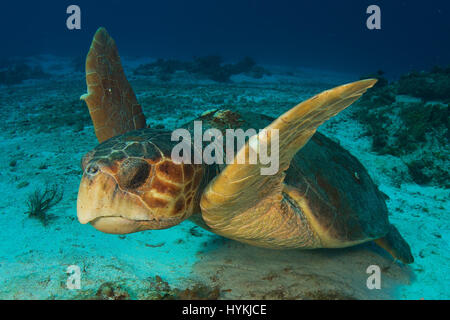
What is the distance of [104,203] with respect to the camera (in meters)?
1.24

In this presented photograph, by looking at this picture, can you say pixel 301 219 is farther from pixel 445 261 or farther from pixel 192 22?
pixel 192 22

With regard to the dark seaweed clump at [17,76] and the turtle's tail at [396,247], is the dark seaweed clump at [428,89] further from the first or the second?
the dark seaweed clump at [17,76]

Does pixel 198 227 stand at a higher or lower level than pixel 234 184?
lower

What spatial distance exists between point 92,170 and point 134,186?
0.21 m

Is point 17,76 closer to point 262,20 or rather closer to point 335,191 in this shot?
point 335,191

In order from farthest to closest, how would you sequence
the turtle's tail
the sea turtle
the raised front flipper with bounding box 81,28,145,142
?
the raised front flipper with bounding box 81,28,145,142 < the turtle's tail < the sea turtle

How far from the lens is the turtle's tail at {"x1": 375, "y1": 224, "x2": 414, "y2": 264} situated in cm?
205

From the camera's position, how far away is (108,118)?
91.6 inches

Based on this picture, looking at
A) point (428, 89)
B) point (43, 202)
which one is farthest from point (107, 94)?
point (428, 89)

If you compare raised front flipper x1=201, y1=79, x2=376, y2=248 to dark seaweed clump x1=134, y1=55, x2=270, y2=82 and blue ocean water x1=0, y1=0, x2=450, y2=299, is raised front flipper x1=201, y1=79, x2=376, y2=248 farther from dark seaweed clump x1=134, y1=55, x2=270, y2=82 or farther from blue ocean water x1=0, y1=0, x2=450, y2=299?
dark seaweed clump x1=134, y1=55, x2=270, y2=82

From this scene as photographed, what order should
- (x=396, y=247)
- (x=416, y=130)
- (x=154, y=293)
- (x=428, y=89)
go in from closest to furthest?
(x=154, y=293) → (x=396, y=247) → (x=416, y=130) → (x=428, y=89)

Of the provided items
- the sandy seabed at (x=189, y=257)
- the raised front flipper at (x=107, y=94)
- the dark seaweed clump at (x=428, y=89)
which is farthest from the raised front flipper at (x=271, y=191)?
the dark seaweed clump at (x=428, y=89)

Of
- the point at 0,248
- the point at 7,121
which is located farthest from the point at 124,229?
the point at 7,121

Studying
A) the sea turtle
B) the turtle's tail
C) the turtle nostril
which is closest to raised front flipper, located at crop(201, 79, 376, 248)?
the sea turtle
